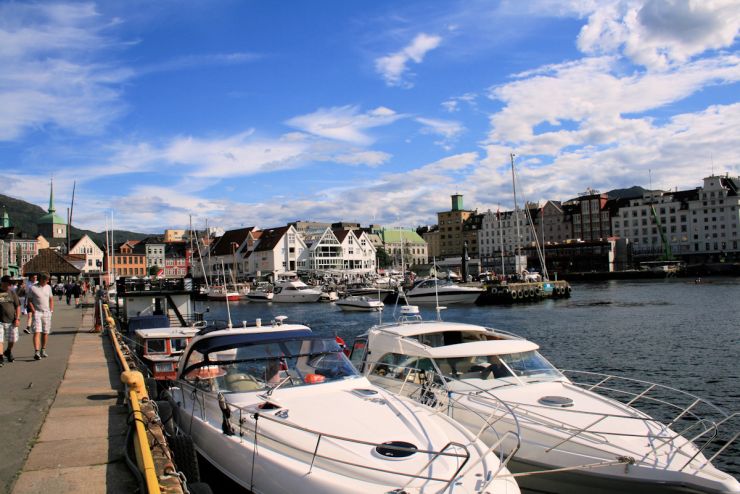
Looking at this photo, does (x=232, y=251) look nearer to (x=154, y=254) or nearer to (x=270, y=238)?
(x=270, y=238)

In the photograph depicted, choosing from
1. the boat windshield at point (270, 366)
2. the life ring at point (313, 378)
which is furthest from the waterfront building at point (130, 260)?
the life ring at point (313, 378)

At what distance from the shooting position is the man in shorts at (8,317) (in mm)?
14461

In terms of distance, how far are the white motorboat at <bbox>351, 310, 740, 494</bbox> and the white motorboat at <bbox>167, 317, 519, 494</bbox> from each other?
93 cm

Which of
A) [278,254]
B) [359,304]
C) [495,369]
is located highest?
[278,254]

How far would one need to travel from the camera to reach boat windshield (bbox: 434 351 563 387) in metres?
13.1

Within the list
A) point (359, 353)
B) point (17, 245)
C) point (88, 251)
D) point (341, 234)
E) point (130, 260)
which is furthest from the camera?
point (88, 251)

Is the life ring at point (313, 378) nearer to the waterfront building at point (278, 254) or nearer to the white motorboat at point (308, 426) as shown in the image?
the white motorboat at point (308, 426)

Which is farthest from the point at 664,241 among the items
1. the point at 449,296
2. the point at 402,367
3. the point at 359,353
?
the point at 402,367

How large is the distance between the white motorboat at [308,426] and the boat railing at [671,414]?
2402 mm

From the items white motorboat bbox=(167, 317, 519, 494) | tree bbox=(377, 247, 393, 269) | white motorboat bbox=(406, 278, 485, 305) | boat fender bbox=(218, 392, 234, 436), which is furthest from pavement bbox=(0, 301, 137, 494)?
tree bbox=(377, 247, 393, 269)

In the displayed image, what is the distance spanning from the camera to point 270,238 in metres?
142

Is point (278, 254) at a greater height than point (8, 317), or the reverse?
point (278, 254)

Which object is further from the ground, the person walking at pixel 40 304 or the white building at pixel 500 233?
the white building at pixel 500 233

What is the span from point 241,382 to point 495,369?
18.6 ft
